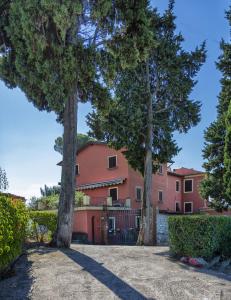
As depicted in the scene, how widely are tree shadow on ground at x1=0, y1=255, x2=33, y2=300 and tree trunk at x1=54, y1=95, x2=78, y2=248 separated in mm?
4030

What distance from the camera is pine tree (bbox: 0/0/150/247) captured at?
13656 millimetres

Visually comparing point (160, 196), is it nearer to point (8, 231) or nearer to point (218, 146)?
point (218, 146)

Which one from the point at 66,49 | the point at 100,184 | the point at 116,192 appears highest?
the point at 66,49

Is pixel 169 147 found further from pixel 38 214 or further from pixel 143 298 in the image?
pixel 143 298

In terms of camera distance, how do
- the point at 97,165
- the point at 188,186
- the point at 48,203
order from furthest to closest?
the point at 188,186 < the point at 97,165 < the point at 48,203

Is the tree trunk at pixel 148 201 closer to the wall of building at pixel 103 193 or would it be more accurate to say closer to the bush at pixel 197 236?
the bush at pixel 197 236

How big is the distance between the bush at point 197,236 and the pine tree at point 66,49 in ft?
13.0

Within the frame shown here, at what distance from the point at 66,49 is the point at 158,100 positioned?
1161 cm

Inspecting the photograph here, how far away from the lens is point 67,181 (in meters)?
14.2

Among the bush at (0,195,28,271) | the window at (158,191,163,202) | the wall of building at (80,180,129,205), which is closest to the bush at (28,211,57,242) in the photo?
the bush at (0,195,28,271)

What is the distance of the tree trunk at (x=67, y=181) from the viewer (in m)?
13.9

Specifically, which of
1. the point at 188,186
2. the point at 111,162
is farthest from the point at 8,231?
the point at 188,186

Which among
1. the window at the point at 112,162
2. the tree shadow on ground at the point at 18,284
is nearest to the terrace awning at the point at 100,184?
the window at the point at 112,162

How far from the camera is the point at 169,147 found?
2445 centimetres
